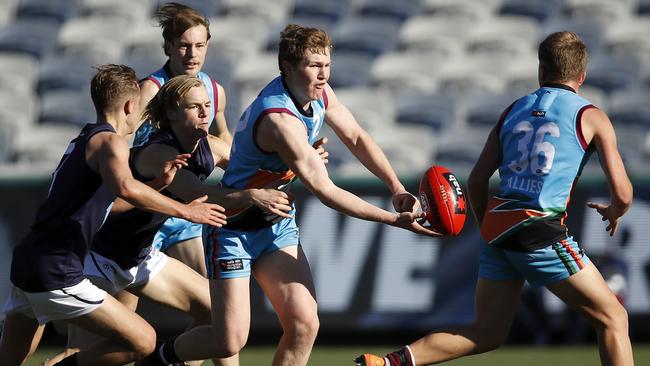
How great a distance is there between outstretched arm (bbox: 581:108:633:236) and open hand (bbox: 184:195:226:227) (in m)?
1.85

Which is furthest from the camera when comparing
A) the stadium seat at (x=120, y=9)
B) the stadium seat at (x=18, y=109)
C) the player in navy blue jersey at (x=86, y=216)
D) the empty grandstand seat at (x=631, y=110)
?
the stadium seat at (x=120, y=9)

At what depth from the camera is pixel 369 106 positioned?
12.8 meters

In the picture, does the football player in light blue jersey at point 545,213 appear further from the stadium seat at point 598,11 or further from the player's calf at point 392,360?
the stadium seat at point 598,11

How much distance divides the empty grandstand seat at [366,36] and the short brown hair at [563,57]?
855cm

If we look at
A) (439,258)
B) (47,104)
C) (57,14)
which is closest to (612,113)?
(439,258)

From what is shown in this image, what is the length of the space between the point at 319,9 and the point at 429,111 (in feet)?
8.35

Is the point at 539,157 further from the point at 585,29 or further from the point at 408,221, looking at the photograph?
the point at 585,29

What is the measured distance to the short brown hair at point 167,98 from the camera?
5.74 metres

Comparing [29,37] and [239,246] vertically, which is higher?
[29,37]

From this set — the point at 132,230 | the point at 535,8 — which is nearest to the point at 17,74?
the point at 535,8

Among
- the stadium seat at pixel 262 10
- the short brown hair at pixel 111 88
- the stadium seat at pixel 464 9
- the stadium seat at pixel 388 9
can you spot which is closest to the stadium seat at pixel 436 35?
the stadium seat at pixel 464 9

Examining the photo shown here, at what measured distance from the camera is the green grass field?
8211 mm

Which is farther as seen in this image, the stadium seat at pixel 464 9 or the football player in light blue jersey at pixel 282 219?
the stadium seat at pixel 464 9

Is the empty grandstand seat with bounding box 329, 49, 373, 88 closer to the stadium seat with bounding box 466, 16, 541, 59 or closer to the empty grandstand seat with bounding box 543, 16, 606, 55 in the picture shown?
the stadium seat with bounding box 466, 16, 541, 59
